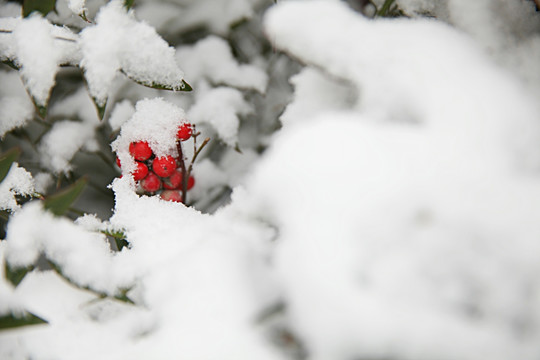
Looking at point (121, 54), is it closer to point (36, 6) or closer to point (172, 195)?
point (36, 6)

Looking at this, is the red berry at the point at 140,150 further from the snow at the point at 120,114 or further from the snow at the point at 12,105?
the snow at the point at 12,105

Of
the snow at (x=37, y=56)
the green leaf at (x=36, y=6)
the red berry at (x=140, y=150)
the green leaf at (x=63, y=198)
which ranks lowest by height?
the green leaf at (x=63, y=198)

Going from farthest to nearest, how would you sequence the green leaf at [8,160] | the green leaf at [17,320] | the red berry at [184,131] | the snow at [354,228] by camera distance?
the red berry at [184,131]
the green leaf at [8,160]
the green leaf at [17,320]
the snow at [354,228]

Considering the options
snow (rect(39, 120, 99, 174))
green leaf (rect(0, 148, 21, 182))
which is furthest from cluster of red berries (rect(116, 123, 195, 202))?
green leaf (rect(0, 148, 21, 182))

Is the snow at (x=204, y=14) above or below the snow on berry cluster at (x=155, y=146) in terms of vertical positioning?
above

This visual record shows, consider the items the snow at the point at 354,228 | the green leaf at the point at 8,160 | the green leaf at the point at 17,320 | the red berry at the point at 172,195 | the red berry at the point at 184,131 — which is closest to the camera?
the snow at the point at 354,228

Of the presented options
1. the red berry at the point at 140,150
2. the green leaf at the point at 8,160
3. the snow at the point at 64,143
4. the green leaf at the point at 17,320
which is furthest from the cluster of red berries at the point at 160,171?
the green leaf at the point at 17,320

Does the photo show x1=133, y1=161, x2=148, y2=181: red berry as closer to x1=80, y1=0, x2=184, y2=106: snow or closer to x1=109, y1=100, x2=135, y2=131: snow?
x1=109, y1=100, x2=135, y2=131: snow

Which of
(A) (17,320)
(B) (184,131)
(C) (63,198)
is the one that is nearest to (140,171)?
(B) (184,131)
